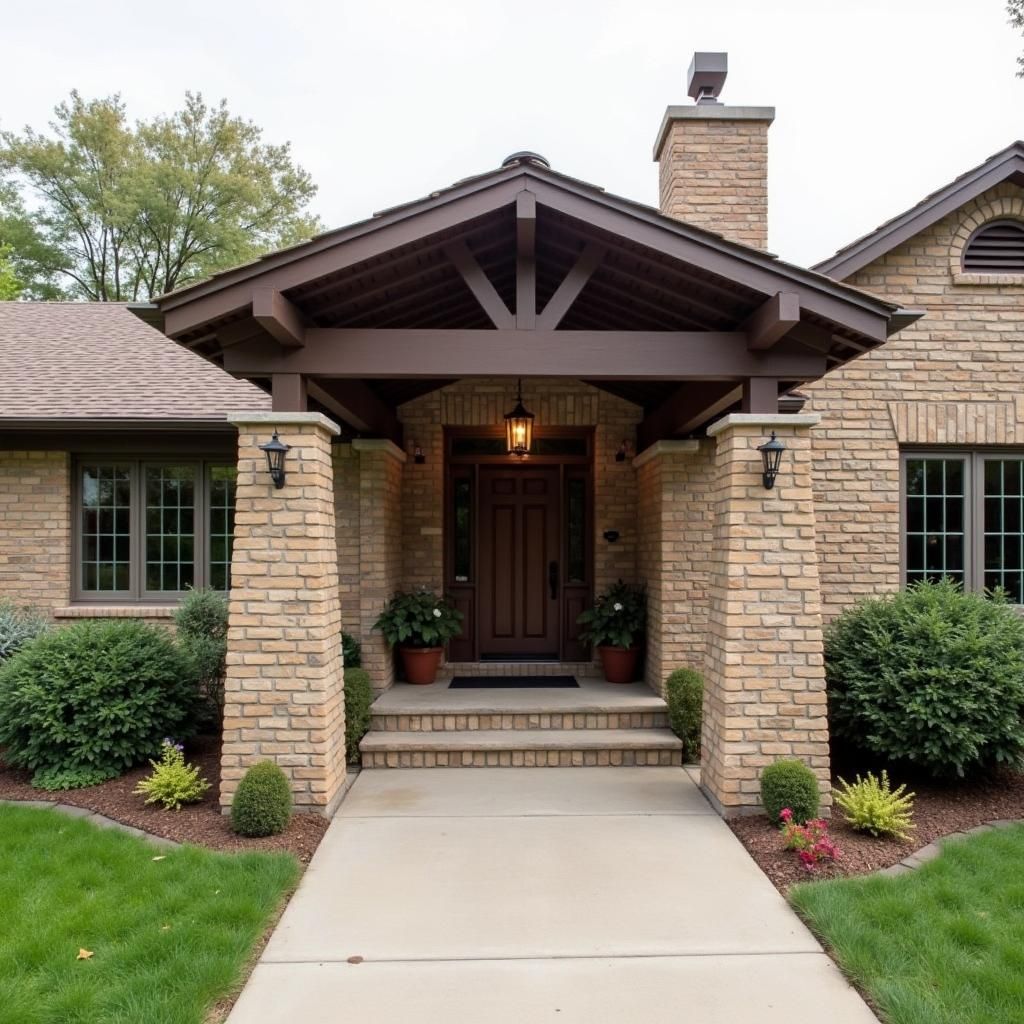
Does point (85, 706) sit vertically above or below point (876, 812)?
above

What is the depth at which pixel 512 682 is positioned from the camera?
296 inches

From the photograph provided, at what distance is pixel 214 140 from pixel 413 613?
789 inches

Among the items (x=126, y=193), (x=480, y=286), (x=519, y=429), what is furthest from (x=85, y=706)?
(x=126, y=193)

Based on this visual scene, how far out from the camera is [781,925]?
3629 millimetres

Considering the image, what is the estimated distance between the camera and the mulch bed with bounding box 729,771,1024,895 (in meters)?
4.16

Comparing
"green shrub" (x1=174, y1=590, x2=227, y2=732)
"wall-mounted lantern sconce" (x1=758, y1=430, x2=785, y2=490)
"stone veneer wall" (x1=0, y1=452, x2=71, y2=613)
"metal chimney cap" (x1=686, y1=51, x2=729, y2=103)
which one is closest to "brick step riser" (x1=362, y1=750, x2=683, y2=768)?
"green shrub" (x1=174, y1=590, x2=227, y2=732)

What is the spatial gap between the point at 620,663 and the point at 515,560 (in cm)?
165

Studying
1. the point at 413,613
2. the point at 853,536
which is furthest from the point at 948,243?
the point at 413,613

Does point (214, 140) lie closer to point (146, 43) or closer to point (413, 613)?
point (146, 43)

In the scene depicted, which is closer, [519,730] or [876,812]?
[876,812]

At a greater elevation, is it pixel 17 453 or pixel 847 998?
pixel 17 453

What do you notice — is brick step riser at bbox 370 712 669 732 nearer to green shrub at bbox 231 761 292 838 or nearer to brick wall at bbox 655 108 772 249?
green shrub at bbox 231 761 292 838

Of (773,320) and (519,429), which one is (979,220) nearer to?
(773,320)

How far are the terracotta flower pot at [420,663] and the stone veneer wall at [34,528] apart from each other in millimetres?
3536
